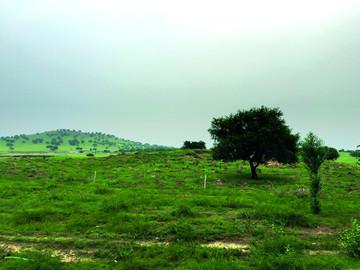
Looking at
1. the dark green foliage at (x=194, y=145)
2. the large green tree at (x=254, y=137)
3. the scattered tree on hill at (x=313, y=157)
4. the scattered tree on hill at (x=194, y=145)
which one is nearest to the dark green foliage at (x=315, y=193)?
the scattered tree on hill at (x=313, y=157)

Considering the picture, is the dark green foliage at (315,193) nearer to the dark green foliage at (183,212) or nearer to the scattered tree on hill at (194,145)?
the dark green foliage at (183,212)

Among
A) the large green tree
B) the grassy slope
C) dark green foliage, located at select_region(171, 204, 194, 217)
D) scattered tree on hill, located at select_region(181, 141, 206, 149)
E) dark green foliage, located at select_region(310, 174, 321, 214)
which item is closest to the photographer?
the grassy slope

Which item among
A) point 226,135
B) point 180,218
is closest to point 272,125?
point 226,135

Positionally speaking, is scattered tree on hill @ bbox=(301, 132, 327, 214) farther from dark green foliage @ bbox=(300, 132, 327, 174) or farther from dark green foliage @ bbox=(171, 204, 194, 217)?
dark green foliage @ bbox=(171, 204, 194, 217)

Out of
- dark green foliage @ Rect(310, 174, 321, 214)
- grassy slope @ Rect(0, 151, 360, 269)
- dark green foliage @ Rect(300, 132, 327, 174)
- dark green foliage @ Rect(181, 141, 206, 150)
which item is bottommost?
grassy slope @ Rect(0, 151, 360, 269)

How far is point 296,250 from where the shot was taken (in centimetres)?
989

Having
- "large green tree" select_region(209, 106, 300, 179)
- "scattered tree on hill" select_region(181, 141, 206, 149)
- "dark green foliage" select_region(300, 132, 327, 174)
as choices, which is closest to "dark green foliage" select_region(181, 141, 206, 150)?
"scattered tree on hill" select_region(181, 141, 206, 149)

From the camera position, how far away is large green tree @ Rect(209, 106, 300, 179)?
33812 millimetres

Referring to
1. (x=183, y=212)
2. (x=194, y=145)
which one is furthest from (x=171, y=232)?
(x=194, y=145)

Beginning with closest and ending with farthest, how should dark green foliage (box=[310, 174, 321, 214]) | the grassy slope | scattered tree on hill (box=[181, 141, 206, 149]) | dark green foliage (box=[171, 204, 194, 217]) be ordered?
the grassy slope < dark green foliage (box=[171, 204, 194, 217]) < dark green foliage (box=[310, 174, 321, 214]) < scattered tree on hill (box=[181, 141, 206, 149])

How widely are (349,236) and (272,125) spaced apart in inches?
1086

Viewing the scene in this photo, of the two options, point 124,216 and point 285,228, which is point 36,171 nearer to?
point 124,216

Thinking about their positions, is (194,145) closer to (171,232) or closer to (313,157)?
(313,157)

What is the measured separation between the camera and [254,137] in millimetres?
33375
